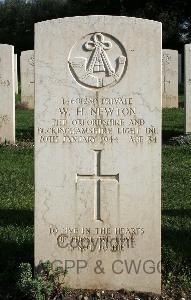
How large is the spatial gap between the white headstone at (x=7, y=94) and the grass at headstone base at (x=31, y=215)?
368 millimetres

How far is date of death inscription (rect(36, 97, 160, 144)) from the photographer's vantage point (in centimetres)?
430

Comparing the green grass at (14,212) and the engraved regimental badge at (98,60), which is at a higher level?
the engraved regimental badge at (98,60)

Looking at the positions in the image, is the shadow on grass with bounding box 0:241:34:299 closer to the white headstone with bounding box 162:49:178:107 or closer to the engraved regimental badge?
the engraved regimental badge

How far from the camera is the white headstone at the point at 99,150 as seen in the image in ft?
14.0

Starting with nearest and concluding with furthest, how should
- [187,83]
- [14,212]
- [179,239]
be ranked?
[179,239] → [14,212] → [187,83]

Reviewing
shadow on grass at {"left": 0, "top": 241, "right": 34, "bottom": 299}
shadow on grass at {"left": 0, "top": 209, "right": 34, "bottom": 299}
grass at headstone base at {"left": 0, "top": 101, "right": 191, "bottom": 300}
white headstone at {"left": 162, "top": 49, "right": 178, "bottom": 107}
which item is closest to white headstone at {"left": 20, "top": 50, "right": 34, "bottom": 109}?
white headstone at {"left": 162, "top": 49, "right": 178, "bottom": 107}

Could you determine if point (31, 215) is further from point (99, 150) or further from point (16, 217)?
point (99, 150)

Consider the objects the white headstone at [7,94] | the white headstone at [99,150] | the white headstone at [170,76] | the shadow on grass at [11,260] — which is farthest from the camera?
the white headstone at [170,76]

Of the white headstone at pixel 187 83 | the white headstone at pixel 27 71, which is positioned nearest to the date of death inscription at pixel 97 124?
the white headstone at pixel 187 83

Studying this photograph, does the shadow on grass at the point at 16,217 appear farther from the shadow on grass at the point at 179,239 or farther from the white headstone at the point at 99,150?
the white headstone at the point at 99,150

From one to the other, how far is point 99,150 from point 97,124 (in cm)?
19

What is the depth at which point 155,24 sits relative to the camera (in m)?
4.23

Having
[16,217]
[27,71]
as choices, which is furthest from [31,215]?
[27,71]

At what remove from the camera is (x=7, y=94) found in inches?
444
